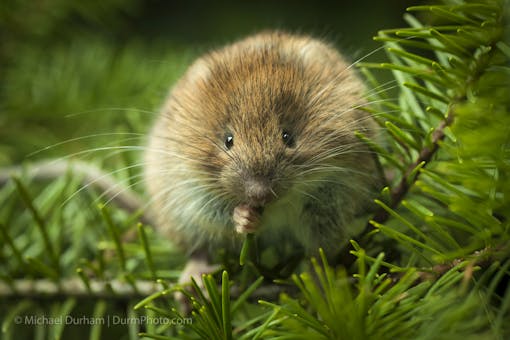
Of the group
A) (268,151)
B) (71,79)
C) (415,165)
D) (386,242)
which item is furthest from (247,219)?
(71,79)

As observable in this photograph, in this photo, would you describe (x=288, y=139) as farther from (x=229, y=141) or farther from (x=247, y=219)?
(x=247, y=219)

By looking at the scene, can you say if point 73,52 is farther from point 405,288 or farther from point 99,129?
point 405,288

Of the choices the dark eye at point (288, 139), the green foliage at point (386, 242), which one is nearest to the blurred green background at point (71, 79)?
the green foliage at point (386, 242)

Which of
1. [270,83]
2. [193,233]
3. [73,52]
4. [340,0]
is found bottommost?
[193,233]

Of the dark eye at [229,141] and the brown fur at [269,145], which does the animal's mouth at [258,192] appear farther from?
the dark eye at [229,141]

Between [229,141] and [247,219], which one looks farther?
[229,141]

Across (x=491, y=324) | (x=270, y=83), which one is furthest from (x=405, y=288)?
(x=270, y=83)

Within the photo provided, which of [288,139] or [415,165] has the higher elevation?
[288,139]
